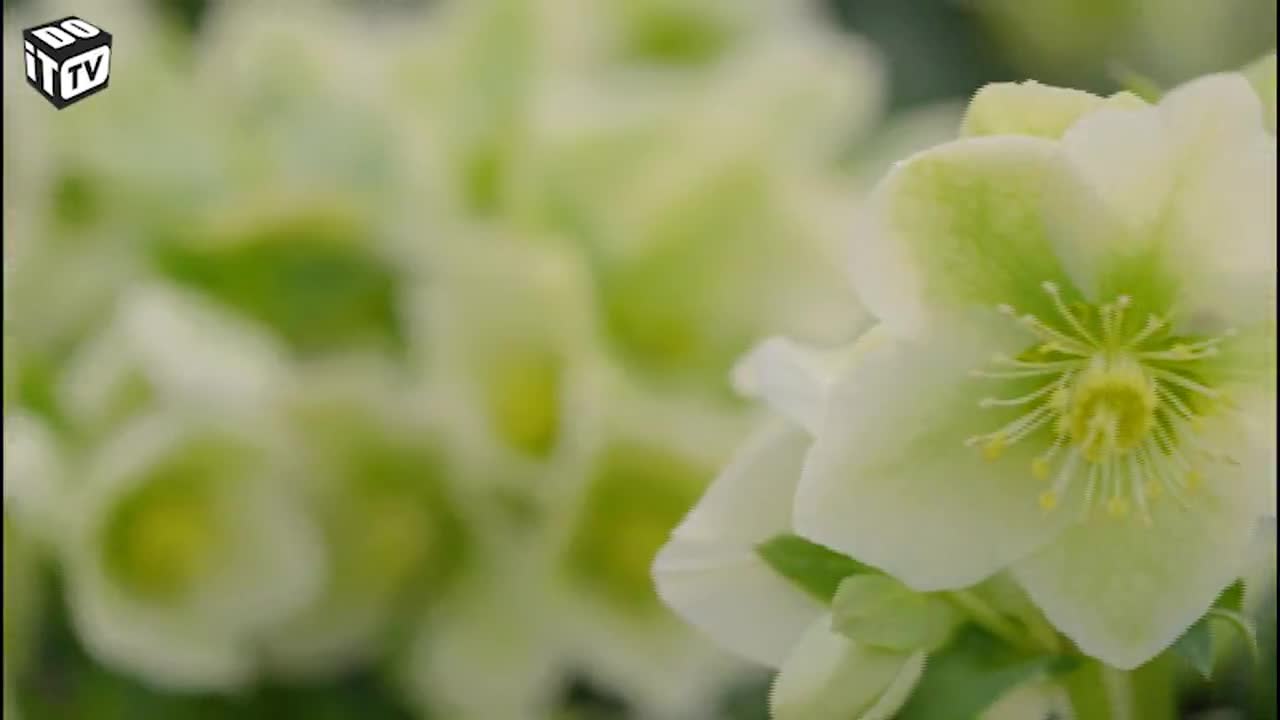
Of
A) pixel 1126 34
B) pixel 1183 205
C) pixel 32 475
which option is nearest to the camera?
pixel 1183 205

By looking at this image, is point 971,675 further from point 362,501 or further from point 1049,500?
point 362,501

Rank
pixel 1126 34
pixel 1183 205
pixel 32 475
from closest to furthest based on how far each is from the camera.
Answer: pixel 1183 205 < pixel 32 475 < pixel 1126 34

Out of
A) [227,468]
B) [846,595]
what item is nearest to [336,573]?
[227,468]

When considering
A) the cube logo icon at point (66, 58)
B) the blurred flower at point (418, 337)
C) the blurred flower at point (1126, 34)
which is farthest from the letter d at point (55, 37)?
the blurred flower at point (1126, 34)

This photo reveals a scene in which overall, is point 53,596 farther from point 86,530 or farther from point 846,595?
A: point 846,595

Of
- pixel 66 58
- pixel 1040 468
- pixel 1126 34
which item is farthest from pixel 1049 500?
pixel 1126 34

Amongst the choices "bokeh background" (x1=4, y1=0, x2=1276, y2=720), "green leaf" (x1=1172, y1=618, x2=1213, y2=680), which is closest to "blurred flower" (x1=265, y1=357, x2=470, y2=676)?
"bokeh background" (x1=4, y1=0, x2=1276, y2=720)
